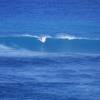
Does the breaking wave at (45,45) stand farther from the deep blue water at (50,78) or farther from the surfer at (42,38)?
the deep blue water at (50,78)

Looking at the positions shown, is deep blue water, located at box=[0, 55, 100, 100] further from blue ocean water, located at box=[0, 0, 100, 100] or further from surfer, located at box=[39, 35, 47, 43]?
surfer, located at box=[39, 35, 47, 43]

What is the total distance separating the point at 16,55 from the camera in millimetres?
26891

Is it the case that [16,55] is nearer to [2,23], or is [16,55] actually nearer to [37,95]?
[37,95]

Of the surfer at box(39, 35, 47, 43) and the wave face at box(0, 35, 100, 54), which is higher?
the surfer at box(39, 35, 47, 43)

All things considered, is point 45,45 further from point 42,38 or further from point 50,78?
point 50,78

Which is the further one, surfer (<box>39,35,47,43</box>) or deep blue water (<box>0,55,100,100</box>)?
surfer (<box>39,35,47,43</box>)

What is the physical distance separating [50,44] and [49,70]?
786 centimetres

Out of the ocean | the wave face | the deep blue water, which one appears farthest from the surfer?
the deep blue water

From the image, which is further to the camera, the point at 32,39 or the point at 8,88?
the point at 32,39

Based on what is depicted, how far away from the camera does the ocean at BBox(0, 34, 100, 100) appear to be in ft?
67.0

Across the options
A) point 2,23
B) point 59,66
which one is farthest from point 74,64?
point 2,23

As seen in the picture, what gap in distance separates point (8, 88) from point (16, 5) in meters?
37.8

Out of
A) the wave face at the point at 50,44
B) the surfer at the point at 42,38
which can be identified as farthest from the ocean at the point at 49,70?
the surfer at the point at 42,38

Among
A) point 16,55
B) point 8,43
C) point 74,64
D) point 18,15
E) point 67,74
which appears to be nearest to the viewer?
point 67,74
